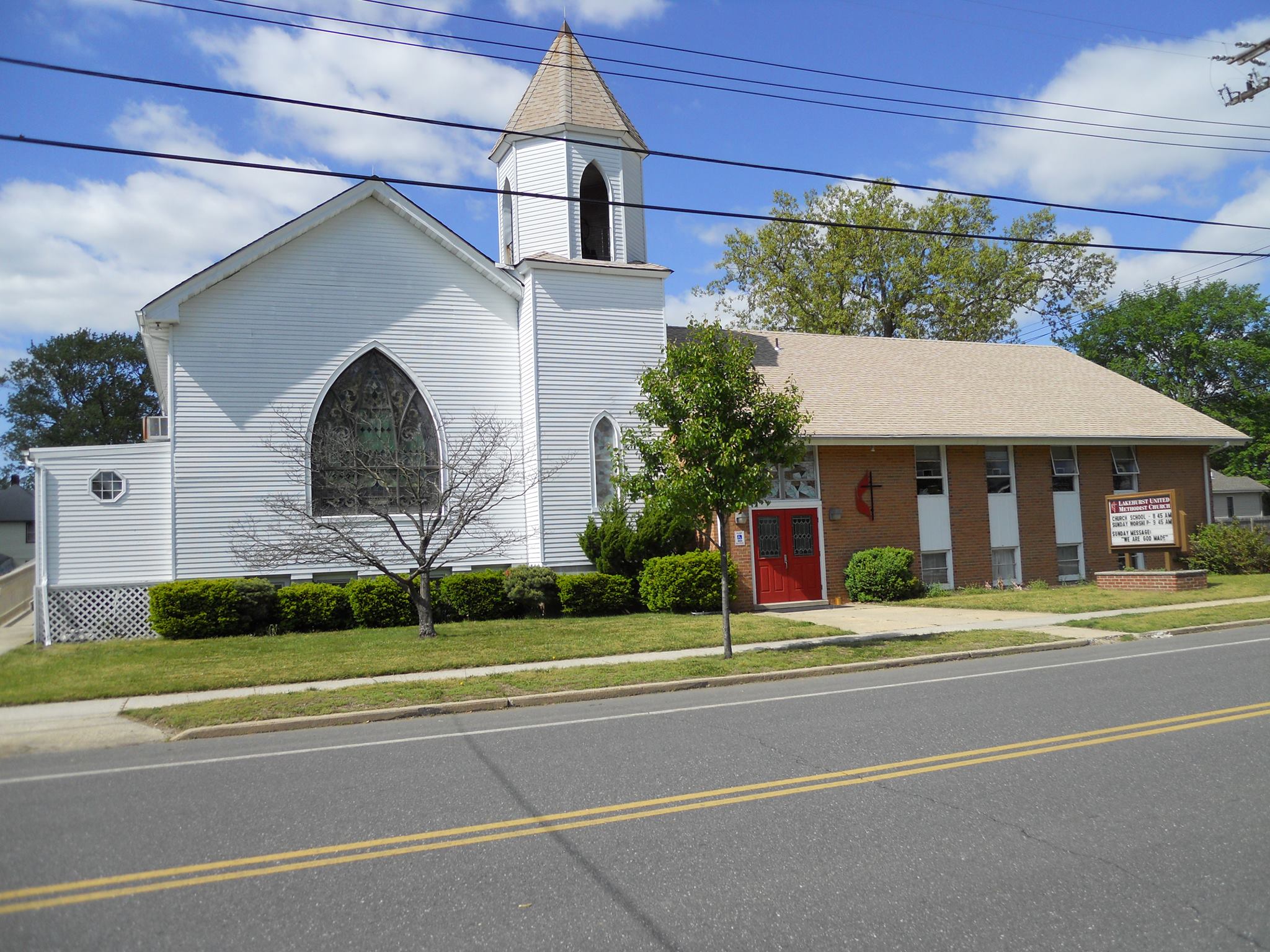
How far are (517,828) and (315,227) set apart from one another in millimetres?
17631

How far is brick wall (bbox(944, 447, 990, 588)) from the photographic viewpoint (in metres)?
23.7

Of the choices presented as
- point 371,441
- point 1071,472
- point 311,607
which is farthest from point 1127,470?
point 311,607

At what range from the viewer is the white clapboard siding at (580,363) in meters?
21.1

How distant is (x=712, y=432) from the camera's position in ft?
44.0

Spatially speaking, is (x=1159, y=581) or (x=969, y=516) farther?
(x=969, y=516)

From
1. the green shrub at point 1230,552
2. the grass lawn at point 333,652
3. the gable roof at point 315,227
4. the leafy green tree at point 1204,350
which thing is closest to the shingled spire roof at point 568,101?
the gable roof at point 315,227

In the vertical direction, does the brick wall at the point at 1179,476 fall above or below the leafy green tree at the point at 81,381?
below

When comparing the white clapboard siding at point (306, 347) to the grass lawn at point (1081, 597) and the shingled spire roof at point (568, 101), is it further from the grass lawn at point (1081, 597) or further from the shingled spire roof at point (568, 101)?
the grass lawn at point (1081, 597)

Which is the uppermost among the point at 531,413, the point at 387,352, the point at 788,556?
the point at 387,352

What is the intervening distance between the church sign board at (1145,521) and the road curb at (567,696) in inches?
375

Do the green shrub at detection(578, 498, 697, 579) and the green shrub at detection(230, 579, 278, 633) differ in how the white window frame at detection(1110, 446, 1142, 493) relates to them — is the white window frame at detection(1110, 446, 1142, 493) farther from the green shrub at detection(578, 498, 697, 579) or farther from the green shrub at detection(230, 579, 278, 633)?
the green shrub at detection(230, 579, 278, 633)

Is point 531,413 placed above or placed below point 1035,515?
above

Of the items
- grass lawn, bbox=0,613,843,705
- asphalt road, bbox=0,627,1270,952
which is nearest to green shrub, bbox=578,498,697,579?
grass lawn, bbox=0,613,843,705

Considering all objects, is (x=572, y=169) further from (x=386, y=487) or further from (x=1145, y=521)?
(x=1145, y=521)
